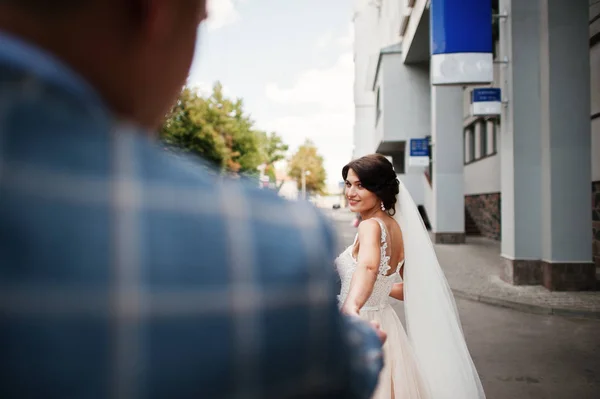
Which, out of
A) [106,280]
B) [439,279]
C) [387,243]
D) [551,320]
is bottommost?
[551,320]

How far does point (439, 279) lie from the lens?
287 cm

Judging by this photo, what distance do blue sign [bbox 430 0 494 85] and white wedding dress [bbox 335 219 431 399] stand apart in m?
8.36

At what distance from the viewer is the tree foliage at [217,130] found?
34000 millimetres

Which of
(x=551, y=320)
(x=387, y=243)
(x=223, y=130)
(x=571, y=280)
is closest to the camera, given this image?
(x=387, y=243)

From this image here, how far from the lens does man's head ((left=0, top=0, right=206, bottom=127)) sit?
1.67 feet

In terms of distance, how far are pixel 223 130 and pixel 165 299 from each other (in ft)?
125

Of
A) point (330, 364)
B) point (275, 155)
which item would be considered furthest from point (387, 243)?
point (275, 155)

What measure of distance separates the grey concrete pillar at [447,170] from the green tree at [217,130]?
15891 millimetres

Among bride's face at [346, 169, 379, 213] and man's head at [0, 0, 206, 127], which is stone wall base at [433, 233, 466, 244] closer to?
bride's face at [346, 169, 379, 213]

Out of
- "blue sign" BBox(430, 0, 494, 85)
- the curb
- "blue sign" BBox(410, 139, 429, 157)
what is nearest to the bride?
the curb

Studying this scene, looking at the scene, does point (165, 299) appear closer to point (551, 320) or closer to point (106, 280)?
point (106, 280)

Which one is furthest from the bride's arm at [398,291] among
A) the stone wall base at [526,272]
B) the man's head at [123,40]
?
the stone wall base at [526,272]

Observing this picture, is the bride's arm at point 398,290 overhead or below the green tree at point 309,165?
below

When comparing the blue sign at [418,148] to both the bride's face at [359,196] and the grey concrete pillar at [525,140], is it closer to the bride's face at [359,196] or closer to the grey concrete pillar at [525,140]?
the grey concrete pillar at [525,140]
